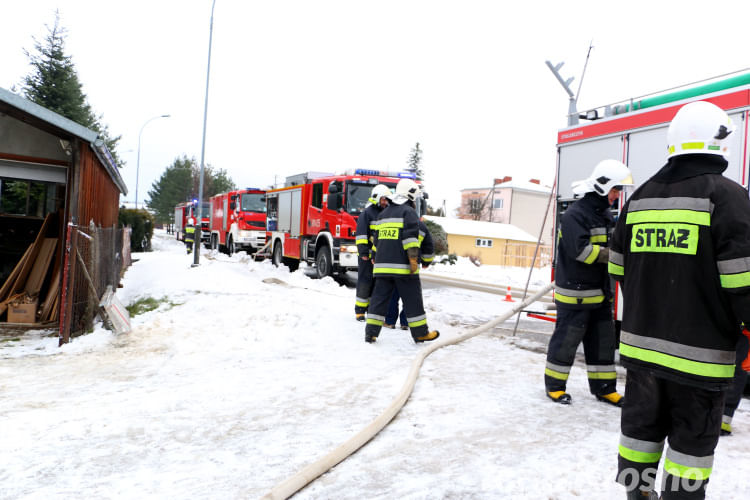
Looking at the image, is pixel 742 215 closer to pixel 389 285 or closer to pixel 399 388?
pixel 399 388

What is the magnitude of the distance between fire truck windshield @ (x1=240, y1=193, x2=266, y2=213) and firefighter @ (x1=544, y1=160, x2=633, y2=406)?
18.5 metres

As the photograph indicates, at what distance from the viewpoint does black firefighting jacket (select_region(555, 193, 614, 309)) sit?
4.38m

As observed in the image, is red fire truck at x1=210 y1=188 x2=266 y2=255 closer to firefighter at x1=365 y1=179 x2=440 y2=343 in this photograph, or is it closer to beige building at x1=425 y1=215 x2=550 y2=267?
firefighter at x1=365 y1=179 x2=440 y2=343

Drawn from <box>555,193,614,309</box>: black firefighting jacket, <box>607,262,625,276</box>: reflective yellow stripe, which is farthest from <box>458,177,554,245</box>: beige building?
<box>607,262,625,276</box>: reflective yellow stripe

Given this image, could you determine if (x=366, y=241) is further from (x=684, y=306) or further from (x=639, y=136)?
(x=684, y=306)

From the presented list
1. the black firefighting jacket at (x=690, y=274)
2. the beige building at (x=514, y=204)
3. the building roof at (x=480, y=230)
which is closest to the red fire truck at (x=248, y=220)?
the black firefighting jacket at (x=690, y=274)

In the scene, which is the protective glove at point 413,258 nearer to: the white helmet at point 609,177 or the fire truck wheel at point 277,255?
the white helmet at point 609,177

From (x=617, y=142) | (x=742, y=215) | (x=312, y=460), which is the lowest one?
(x=312, y=460)

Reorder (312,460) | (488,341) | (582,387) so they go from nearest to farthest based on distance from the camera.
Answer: (312,460)
(582,387)
(488,341)

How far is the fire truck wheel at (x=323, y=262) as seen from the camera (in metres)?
13.1

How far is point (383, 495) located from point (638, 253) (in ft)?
5.66

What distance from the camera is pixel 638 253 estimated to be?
2531mm

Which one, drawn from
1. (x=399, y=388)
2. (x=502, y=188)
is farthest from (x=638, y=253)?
(x=502, y=188)

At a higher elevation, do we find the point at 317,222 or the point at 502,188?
the point at 502,188
